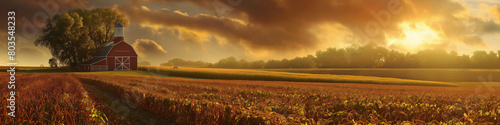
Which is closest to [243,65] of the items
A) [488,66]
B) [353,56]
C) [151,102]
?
[353,56]

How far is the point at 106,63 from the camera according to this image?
61781 mm

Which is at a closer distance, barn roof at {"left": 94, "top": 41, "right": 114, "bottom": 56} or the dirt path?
the dirt path

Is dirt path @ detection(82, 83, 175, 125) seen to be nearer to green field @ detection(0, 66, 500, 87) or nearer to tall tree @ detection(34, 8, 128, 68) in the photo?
green field @ detection(0, 66, 500, 87)

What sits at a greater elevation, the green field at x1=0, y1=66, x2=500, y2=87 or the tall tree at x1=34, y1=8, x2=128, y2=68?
the tall tree at x1=34, y1=8, x2=128, y2=68

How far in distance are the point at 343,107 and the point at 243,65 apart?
78086 mm

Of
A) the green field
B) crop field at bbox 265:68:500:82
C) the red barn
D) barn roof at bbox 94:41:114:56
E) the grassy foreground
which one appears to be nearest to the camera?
the grassy foreground

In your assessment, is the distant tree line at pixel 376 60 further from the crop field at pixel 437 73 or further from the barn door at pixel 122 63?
the barn door at pixel 122 63

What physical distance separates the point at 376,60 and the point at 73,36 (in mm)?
72743

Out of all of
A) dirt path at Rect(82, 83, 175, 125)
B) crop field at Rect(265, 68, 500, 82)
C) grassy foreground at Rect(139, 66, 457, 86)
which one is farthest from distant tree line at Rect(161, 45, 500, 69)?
dirt path at Rect(82, 83, 175, 125)

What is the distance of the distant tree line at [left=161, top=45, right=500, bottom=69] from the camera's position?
221 ft

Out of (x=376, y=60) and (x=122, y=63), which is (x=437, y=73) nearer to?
(x=376, y=60)

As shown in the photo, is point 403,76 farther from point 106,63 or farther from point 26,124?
point 26,124

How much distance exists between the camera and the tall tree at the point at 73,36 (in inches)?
2490

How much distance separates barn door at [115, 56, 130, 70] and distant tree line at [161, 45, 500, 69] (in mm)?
32006
